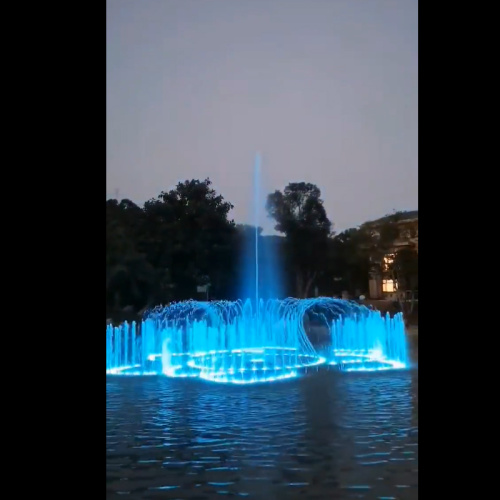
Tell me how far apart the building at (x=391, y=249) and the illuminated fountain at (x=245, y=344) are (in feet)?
31.0

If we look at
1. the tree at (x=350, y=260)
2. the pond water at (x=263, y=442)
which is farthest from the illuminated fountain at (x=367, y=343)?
the tree at (x=350, y=260)

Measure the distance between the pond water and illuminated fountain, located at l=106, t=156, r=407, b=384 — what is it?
92.6 inches

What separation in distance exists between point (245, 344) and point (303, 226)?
1314cm

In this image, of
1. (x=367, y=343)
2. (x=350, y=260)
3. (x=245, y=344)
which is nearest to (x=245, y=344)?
(x=245, y=344)

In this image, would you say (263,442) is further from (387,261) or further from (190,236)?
(387,261)

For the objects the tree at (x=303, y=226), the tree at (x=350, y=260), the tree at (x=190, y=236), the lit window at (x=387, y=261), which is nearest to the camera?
the tree at (x=190, y=236)

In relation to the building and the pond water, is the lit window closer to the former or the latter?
the building

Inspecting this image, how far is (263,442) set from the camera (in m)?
6.30

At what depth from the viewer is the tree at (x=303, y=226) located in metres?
27.4

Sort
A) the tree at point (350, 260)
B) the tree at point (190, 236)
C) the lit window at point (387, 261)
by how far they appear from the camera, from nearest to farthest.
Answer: the tree at point (190, 236) < the tree at point (350, 260) < the lit window at point (387, 261)

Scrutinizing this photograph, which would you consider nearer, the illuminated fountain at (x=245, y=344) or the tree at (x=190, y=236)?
the illuminated fountain at (x=245, y=344)

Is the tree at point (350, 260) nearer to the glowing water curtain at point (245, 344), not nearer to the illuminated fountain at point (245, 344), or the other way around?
the illuminated fountain at point (245, 344)
